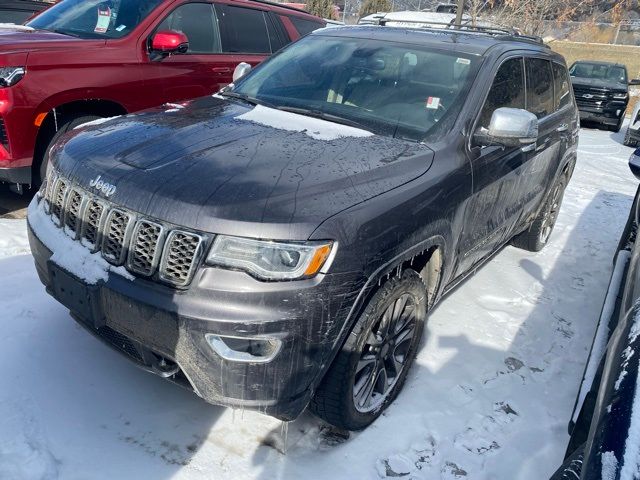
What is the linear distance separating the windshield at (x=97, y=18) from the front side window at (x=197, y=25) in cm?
21

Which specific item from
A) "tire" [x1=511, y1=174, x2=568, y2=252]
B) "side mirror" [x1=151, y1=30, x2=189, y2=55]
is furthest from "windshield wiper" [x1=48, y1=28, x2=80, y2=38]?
"tire" [x1=511, y1=174, x2=568, y2=252]

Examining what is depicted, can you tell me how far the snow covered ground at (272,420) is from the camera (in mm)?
2357

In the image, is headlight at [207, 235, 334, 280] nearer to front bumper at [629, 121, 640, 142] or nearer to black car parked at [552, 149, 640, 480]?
black car parked at [552, 149, 640, 480]

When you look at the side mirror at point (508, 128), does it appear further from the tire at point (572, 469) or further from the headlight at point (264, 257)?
the tire at point (572, 469)

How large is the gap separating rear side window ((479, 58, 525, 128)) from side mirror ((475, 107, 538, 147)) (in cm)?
14

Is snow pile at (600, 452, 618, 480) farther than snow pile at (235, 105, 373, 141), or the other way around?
snow pile at (235, 105, 373, 141)

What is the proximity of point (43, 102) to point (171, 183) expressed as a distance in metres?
2.78

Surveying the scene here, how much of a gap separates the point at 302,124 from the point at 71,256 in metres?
1.33

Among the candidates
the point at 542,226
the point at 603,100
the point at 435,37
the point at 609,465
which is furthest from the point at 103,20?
the point at 603,100

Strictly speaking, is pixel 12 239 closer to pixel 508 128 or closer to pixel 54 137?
pixel 54 137

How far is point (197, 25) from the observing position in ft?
18.1

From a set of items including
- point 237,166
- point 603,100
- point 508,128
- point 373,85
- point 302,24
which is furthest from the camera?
point 603,100

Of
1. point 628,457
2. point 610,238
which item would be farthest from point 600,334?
point 610,238

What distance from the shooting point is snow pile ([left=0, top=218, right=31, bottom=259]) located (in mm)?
3895
